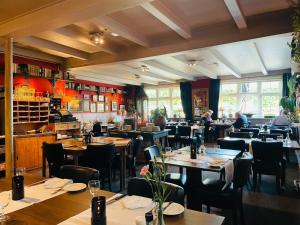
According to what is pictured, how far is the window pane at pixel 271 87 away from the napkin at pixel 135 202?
1003cm

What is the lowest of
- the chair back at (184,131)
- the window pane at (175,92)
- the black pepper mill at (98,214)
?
the chair back at (184,131)

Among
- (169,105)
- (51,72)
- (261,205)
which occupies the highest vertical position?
(51,72)

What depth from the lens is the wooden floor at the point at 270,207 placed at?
2.99 m

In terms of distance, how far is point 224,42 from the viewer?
460 cm

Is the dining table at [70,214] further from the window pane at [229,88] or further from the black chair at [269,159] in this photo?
the window pane at [229,88]

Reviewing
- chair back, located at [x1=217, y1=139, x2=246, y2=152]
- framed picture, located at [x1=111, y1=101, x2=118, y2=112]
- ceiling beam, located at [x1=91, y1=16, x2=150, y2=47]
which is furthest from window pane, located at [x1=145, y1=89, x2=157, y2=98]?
chair back, located at [x1=217, y1=139, x2=246, y2=152]

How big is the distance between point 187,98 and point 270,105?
365 centimetres

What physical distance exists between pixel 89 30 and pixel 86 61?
2.08 meters

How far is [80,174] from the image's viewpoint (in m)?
2.30

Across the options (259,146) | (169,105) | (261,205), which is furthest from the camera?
(169,105)

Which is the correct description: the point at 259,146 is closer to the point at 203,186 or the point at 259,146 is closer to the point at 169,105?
the point at 203,186

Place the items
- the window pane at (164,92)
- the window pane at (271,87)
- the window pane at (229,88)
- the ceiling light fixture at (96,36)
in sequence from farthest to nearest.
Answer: the window pane at (164,92), the window pane at (229,88), the window pane at (271,87), the ceiling light fixture at (96,36)

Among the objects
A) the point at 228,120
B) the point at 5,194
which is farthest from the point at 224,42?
the point at 228,120

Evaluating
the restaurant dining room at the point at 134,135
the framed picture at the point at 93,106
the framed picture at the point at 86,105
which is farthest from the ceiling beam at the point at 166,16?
the framed picture at the point at 93,106
